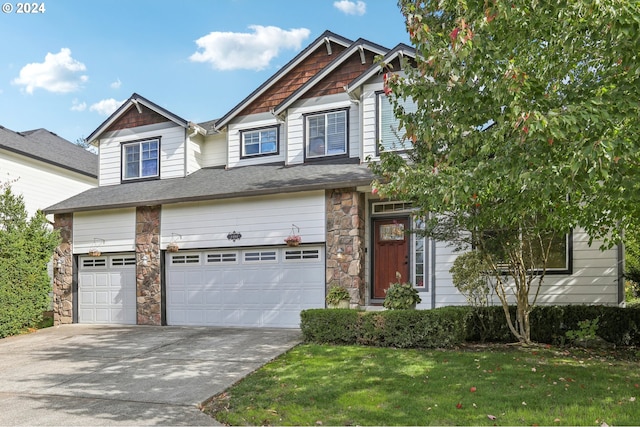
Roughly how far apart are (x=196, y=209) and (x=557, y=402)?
382 inches

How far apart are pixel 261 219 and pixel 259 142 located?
3121 mm

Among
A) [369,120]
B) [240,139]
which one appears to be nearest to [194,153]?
[240,139]

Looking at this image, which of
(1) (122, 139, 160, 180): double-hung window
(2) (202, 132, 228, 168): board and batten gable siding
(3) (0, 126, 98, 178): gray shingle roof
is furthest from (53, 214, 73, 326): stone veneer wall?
(3) (0, 126, 98, 178): gray shingle roof

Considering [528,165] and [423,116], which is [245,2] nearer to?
[423,116]

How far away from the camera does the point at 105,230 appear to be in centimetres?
1325

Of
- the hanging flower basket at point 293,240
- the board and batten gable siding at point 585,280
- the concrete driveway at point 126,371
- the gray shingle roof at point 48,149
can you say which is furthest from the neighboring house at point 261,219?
the gray shingle roof at point 48,149

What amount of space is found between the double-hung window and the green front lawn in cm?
924

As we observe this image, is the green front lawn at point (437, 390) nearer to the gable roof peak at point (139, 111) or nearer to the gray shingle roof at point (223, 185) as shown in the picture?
the gray shingle roof at point (223, 185)

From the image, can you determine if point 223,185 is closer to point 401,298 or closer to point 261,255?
point 261,255

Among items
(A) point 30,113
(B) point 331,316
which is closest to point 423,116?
(B) point 331,316

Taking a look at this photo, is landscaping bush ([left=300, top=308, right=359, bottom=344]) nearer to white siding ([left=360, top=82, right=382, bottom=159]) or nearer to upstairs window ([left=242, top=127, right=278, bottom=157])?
white siding ([left=360, top=82, right=382, bottom=159])

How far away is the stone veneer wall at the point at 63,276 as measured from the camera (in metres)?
13.4

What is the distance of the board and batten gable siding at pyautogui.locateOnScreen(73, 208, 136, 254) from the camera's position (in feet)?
42.6

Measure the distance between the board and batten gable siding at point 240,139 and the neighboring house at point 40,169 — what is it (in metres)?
7.50
